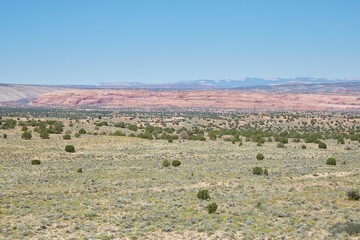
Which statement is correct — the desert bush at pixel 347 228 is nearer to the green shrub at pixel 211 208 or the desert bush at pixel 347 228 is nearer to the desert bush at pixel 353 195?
the green shrub at pixel 211 208

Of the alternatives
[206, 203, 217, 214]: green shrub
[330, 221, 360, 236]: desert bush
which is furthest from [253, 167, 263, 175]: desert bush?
[330, 221, 360, 236]: desert bush

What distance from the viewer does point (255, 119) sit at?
343 feet

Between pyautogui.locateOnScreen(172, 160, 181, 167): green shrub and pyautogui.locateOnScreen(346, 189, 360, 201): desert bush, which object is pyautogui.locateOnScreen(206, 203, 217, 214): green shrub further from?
pyautogui.locateOnScreen(172, 160, 181, 167): green shrub

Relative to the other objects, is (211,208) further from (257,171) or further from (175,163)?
(175,163)

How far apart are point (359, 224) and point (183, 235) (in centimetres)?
639

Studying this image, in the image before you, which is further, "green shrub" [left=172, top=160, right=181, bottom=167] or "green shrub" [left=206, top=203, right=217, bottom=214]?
"green shrub" [left=172, top=160, right=181, bottom=167]

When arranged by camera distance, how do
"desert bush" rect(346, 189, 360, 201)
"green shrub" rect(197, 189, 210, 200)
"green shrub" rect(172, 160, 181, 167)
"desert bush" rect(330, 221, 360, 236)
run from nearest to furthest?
1. "desert bush" rect(330, 221, 360, 236)
2. "desert bush" rect(346, 189, 360, 201)
3. "green shrub" rect(197, 189, 210, 200)
4. "green shrub" rect(172, 160, 181, 167)

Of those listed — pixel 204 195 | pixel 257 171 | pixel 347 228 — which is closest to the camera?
pixel 347 228

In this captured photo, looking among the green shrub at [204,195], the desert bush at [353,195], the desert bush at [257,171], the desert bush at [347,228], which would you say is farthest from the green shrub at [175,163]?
the desert bush at [347,228]

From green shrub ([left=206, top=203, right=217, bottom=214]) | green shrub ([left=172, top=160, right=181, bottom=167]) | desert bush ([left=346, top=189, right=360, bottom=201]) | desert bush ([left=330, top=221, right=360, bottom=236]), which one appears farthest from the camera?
green shrub ([left=172, top=160, right=181, bottom=167])

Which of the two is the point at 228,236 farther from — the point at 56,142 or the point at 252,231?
the point at 56,142

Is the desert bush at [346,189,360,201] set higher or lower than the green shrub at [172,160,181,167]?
higher

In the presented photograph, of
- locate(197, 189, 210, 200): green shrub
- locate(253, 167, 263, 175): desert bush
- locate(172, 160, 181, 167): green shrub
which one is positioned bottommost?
locate(172, 160, 181, 167): green shrub

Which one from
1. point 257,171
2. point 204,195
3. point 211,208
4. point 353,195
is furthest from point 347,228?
point 257,171
